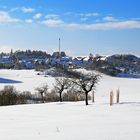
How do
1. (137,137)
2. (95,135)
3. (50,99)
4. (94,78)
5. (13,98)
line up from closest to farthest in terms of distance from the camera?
(137,137)
(95,135)
(94,78)
(13,98)
(50,99)

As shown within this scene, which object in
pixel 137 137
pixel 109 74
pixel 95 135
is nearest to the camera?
pixel 137 137

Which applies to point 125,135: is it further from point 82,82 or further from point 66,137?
point 82,82

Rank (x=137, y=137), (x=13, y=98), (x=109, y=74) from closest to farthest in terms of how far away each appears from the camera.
Answer: (x=137, y=137) → (x=13, y=98) → (x=109, y=74)

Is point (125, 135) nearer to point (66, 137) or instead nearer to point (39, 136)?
point (66, 137)

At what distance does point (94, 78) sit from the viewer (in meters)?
45.9

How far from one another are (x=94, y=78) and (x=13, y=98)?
29069 millimetres

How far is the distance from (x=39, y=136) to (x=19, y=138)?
82 centimetres

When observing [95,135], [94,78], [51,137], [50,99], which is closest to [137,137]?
[95,135]

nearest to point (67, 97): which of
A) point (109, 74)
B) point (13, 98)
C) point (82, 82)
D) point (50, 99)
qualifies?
point (50, 99)

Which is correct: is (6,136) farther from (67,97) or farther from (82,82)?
(67,97)

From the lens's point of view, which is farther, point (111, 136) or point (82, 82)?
point (82, 82)

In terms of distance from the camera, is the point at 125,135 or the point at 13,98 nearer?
the point at 125,135

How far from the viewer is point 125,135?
14.2 metres

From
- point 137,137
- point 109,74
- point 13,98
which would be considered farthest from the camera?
point 109,74
